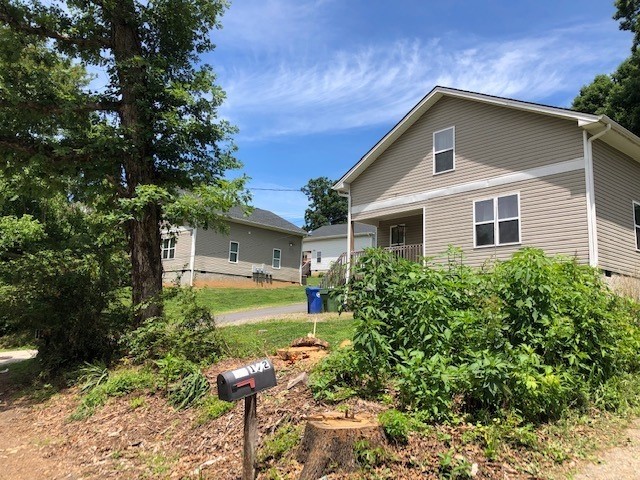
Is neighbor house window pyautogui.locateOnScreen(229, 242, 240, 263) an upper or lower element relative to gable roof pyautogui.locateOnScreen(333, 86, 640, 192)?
lower

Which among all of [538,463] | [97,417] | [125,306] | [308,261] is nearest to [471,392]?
[538,463]

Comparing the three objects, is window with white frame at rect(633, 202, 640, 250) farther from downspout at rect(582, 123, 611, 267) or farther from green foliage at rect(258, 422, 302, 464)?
green foliage at rect(258, 422, 302, 464)

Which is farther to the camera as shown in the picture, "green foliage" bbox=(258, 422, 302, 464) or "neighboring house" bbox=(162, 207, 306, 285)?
"neighboring house" bbox=(162, 207, 306, 285)

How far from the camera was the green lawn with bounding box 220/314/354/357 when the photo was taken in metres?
7.50

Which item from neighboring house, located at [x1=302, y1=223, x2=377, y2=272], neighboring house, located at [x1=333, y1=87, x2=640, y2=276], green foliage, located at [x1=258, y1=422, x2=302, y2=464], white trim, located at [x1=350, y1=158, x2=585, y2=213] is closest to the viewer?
green foliage, located at [x1=258, y1=422, x2=302, y2=464]

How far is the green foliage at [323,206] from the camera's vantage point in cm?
6694

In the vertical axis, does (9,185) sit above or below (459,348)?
above

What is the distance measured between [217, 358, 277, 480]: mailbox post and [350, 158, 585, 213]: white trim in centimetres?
1052

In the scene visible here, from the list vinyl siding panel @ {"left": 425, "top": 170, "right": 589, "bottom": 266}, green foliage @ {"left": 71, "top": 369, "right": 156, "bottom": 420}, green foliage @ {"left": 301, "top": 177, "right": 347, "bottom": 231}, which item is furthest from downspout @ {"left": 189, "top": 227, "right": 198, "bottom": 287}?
green foliage @ {"left": 301, "top": 177, "right": 347, "bottom": 231}

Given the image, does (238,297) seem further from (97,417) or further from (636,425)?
(636,425)

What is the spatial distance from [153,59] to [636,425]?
8.56 meters

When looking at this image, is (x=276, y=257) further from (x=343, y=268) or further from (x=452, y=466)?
(x=452, y=466)

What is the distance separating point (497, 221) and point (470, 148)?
7.66 ft

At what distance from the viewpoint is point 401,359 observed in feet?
15.7
